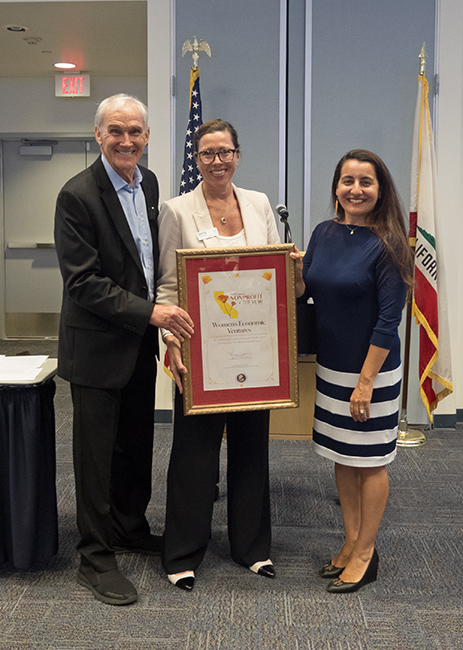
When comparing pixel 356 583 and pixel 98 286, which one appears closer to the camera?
pixel 98 286

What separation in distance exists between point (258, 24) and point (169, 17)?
0.58m

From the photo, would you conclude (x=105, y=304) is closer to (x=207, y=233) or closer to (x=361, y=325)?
(x=207, y=233)

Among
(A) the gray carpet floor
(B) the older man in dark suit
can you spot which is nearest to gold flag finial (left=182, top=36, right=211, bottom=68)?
(B) the older man in dark suit

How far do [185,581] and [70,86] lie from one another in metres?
6.05

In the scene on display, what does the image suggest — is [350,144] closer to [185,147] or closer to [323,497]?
[185,147]

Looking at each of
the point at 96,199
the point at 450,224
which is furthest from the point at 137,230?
the point at 450,224

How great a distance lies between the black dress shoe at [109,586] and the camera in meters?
2.26

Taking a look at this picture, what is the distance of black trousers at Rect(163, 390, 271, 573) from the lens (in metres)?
2.32

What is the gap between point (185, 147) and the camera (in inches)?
162

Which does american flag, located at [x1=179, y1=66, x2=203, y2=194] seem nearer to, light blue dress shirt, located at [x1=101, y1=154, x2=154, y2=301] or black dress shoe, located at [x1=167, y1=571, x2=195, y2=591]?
light blue dress shirt, located at [x1=101, y1=154, x2=154, y2=301]

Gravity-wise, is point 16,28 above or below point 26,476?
above

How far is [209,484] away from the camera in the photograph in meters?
2.36

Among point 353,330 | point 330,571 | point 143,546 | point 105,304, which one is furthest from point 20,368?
point 330,571

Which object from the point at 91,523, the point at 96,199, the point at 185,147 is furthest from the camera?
the point at 185,147
